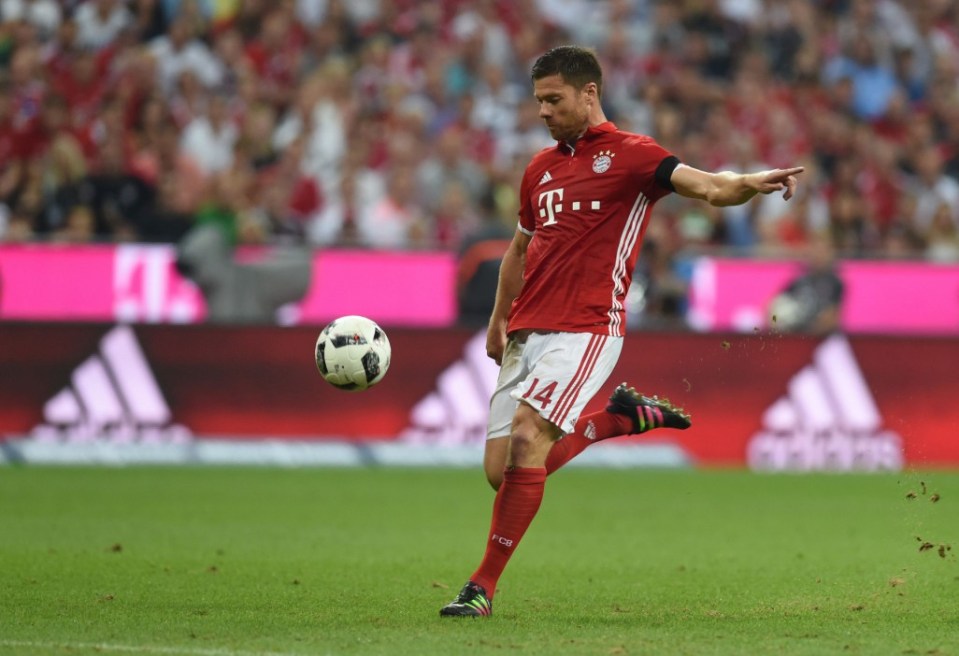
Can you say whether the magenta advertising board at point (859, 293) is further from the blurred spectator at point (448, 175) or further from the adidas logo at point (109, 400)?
the adidas logo at point (109, 400)

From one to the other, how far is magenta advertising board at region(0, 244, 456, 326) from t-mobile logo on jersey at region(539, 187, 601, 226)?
8537 mm

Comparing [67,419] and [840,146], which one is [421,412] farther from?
[840,146]

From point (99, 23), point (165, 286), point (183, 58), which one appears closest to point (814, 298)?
point (165, 286)

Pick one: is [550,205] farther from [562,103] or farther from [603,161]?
[562,103]

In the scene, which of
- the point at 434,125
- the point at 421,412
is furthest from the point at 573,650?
the point at 434,125

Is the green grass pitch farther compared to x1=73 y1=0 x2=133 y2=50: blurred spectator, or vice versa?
x1=73 y1=0 x2=133 y2=50: blurred spectator

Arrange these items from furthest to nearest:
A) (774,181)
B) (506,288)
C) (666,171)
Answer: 1. (506,288)
2. (666,171)
3. (774,181)

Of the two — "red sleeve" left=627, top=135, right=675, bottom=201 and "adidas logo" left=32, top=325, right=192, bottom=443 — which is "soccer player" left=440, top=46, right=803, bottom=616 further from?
"adidas logo" left=32, top=325, right=192, bottom=443

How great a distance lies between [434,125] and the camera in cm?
1931

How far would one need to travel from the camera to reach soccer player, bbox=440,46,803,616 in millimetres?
7082

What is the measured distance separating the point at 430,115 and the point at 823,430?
6.65 meters

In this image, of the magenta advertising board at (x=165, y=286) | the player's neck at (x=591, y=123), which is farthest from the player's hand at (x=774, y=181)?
the magenta advertising board at (x=165, y=286)

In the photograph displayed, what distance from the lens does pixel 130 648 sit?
5996 millimetres

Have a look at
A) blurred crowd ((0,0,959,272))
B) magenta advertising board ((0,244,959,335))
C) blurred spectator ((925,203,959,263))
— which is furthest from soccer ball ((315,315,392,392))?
blurred spectator ((925,203,959,263))
